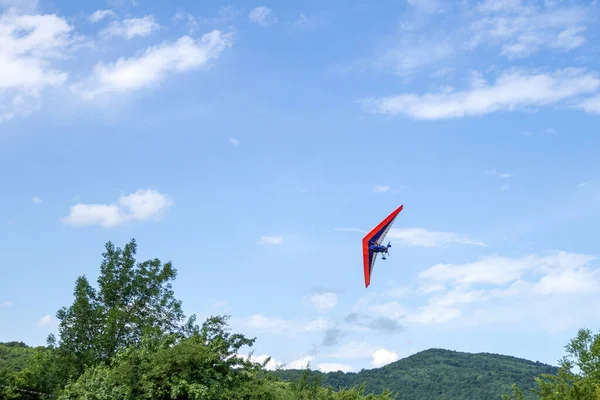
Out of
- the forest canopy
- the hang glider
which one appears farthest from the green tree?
the hang glider

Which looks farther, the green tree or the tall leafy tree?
the tall leafy tree

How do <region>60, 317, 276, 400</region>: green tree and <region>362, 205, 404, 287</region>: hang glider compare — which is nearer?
<region>60, 317, 276, 400</region>: green tree

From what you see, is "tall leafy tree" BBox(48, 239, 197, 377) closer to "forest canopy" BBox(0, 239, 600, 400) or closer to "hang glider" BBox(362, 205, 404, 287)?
"forest canopy" BBox(0, 239, 600, 400)

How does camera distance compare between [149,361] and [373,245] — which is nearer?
[149,361]

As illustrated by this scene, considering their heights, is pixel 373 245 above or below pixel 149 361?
above

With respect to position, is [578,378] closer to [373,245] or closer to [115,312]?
[373,245]

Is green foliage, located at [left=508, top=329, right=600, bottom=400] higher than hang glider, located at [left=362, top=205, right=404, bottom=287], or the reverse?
hang glider, located at [left=362, top=205, right=404, bottom=287]

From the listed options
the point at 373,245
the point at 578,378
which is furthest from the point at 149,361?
the point at 578,378

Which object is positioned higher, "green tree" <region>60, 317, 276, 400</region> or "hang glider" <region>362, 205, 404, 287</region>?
"hang glider" <region>362, 205, 404, 287</region>

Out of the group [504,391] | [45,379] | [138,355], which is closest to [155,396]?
[138,355]

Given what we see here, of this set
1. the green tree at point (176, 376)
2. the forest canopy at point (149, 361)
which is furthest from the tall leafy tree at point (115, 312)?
the green tree at point (176, 376)

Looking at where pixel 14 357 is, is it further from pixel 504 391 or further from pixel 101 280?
pixel 504 391

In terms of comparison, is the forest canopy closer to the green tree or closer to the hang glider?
the green tree

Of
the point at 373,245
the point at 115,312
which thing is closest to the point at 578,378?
the point at 373,245
